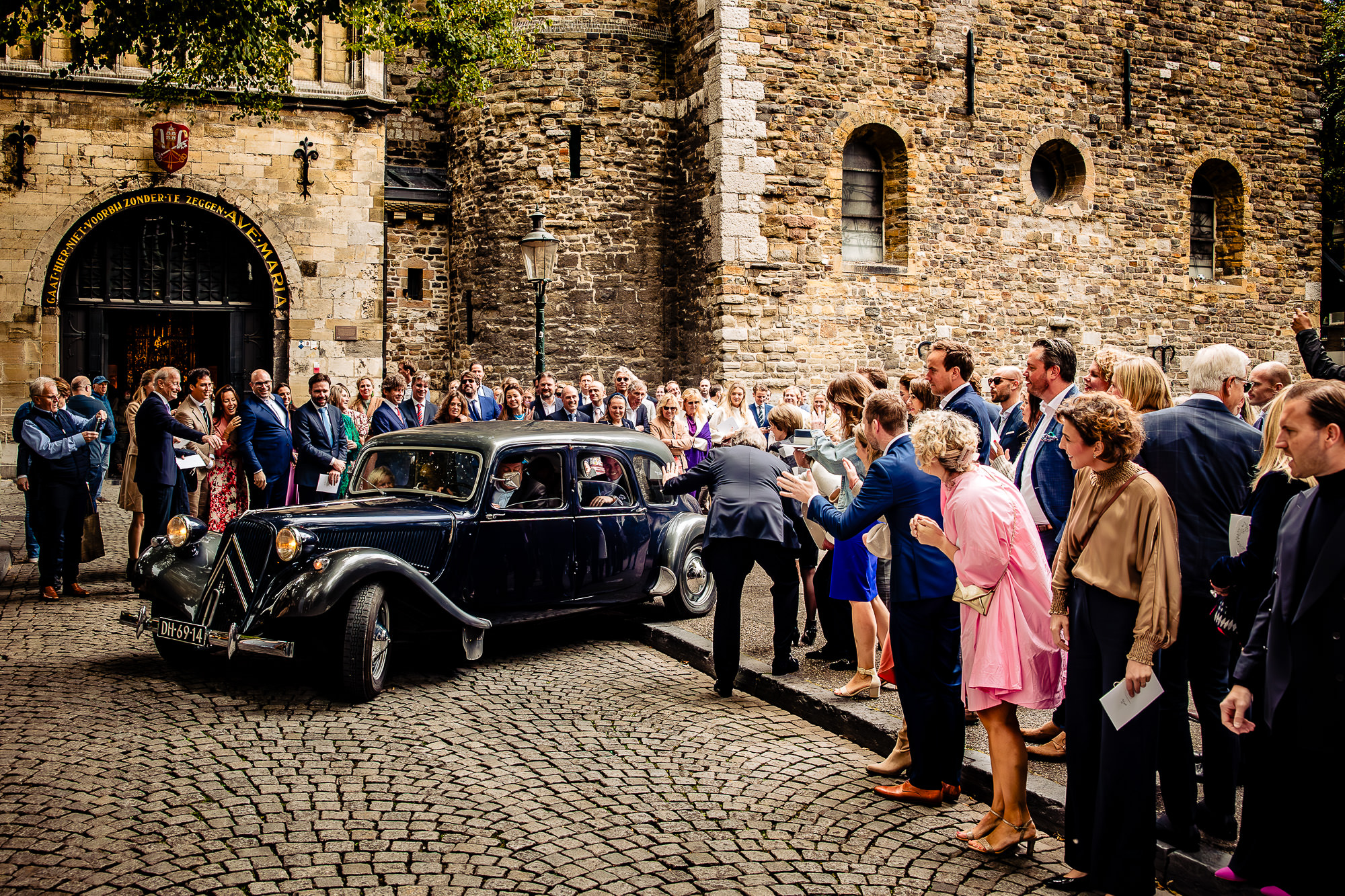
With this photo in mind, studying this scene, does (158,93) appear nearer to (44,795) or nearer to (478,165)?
(478,165)

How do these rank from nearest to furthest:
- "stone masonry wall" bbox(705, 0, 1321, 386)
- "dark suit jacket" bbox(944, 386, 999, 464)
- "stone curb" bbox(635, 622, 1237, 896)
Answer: "stone curb" bbox(635, 622, 1237, 896) → "dark suit jacket" bbox(944, 386, 999, 464) → "stone masonry wall" bbox(705, 0, 1321, 386)

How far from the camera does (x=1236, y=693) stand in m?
3.12

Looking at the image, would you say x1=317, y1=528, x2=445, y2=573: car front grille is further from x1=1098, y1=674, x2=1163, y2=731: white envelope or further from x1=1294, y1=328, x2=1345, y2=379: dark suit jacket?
x1=1294, y1=328, x2=1345, y2=379: dark suit jacket

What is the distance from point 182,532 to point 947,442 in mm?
4802

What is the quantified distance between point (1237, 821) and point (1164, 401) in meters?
1.71

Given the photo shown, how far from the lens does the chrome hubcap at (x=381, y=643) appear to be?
5.76 m

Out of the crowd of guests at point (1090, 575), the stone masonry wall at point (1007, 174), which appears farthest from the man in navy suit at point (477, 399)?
the crowd of guests at point (1090, 575)

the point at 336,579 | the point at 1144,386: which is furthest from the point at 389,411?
the point at 1144,386

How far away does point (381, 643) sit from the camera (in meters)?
5.82

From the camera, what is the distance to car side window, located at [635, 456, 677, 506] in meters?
7.64

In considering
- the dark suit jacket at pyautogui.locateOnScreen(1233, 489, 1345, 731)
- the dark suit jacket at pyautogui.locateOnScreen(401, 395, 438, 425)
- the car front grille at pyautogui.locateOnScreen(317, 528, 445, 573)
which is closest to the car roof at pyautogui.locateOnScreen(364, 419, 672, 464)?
the car front grille at pyautogui.locateOnScreen(317, 528, 445, 573)

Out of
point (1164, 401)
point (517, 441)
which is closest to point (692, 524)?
point (517, 441)

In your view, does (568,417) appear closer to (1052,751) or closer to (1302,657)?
(1052,751)

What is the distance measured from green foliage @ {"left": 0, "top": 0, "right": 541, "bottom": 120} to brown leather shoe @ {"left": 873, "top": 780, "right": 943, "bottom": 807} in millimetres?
8011
